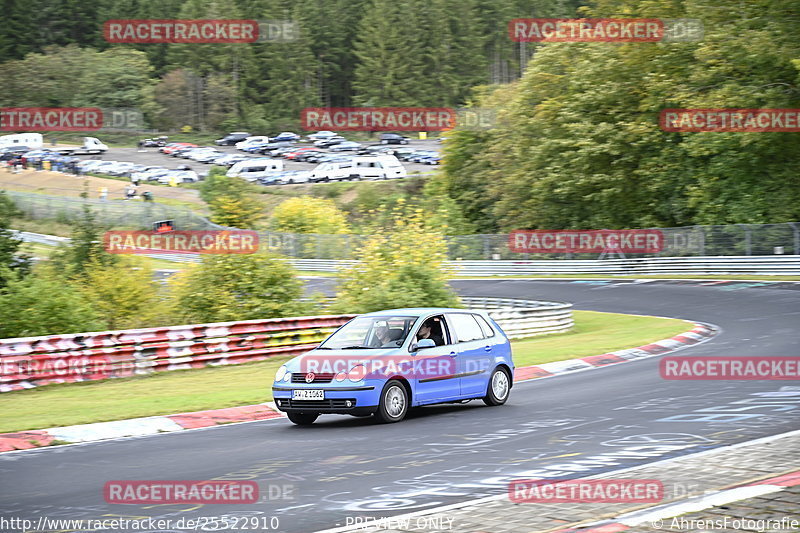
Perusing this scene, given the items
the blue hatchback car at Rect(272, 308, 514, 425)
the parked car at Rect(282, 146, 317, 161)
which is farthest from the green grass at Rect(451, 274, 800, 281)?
the parked car at Rect(282, 146, 317, 161)

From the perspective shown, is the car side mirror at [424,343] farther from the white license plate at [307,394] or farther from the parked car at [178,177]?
the parked car at [178,177]

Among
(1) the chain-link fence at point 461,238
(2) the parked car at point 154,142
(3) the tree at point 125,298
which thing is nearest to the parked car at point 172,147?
(2) the parked car at point 154,142

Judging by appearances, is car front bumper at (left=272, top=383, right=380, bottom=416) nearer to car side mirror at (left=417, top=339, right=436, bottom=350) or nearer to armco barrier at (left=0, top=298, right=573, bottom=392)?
car side mirror at (left=417, top=339, right=436, bottom=350)

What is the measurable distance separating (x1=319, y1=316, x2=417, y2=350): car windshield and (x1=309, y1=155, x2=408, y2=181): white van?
7833cm

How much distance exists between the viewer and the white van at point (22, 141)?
100562 mm

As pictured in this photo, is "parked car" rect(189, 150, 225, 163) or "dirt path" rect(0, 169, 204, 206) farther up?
"parked car" rect(189, 150, 225, 163)

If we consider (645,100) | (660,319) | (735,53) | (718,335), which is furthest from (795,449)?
(645,100)

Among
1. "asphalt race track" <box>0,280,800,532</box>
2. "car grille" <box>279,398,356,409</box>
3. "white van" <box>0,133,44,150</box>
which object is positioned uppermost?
"white van" <box>0,133,44,150</box>

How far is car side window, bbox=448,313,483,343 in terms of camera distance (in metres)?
14.5

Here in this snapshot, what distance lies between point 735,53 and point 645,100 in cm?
621

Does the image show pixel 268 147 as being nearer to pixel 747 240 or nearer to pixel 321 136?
pixel 321 136

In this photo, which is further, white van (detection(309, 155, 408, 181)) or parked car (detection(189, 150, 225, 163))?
parked car (detection(189, 150, 225, 163))

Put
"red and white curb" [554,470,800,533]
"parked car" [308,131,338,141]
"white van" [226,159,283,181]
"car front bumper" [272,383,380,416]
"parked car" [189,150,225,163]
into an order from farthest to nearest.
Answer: "parked car" [308,131,338,141] < "parked car" [189,150,225,163] < "white van" [226,159,283,181] < "car front bumper" [272,383,380,416] < "red and white curb" [554,470,800,533]

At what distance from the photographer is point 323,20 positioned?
450ft
